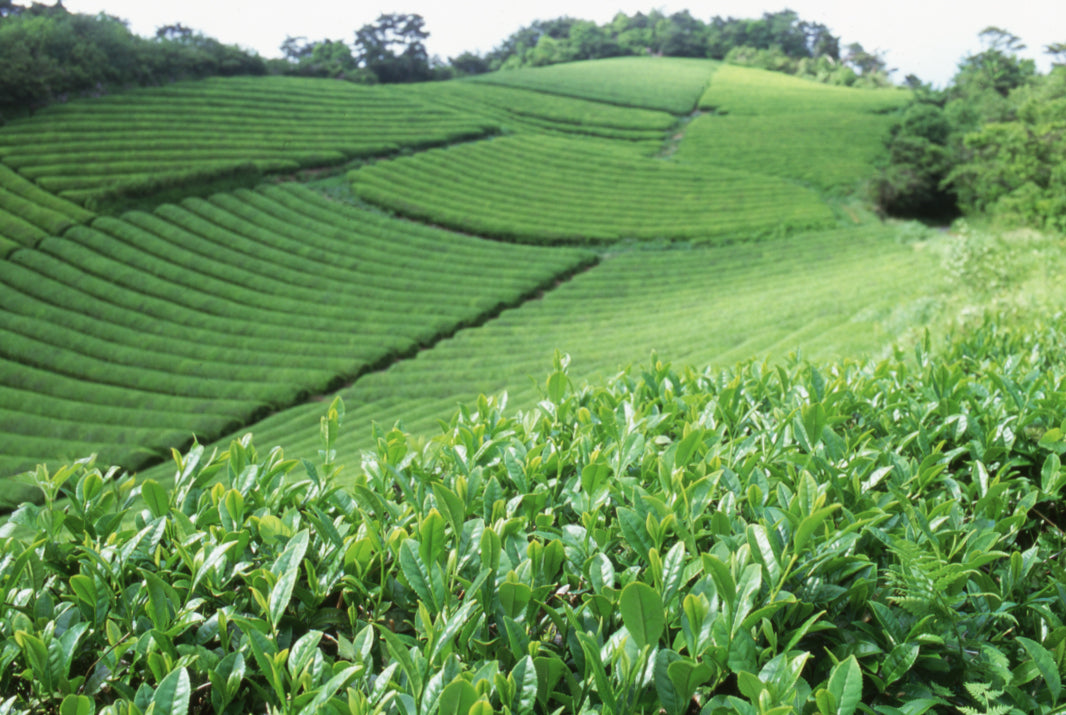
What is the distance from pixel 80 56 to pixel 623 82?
59.9 m

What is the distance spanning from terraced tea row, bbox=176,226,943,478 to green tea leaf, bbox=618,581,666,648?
13.7m

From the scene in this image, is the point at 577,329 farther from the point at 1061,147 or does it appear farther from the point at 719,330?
the point at 1061,147

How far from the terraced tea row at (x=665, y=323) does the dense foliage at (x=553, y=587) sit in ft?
40.8

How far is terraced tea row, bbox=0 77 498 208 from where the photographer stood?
1326 inches

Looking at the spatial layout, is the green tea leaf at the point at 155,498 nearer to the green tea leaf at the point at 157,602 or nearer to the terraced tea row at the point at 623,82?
the green tea leaf at the point at 157,602

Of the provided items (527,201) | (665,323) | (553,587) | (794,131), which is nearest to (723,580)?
(553,587)

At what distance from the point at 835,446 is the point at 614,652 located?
73.2 inches

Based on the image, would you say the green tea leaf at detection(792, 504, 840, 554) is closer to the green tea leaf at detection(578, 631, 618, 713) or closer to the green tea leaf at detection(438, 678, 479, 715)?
the green tea leaf at detection(578, 631, 618, 713)

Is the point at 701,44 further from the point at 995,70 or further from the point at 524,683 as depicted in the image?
the point at 524,683

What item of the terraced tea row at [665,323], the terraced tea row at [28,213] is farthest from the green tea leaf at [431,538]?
the terraced tea row at [28,213]

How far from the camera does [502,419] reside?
3.94 m

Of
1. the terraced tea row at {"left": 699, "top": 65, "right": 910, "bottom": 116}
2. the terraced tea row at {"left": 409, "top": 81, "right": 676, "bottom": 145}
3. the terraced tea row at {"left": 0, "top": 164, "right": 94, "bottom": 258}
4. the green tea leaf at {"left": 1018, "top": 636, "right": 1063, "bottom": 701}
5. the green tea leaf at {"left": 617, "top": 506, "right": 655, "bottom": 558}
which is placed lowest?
the terraced tea row at {"left": 0, "top": 164, "right": 94, "bottom": 258}

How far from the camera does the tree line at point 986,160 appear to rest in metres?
40.0

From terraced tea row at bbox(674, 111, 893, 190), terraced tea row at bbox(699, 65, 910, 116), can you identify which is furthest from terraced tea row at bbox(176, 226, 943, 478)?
terraced tea row at bbox(699, 65, 910, 116)
